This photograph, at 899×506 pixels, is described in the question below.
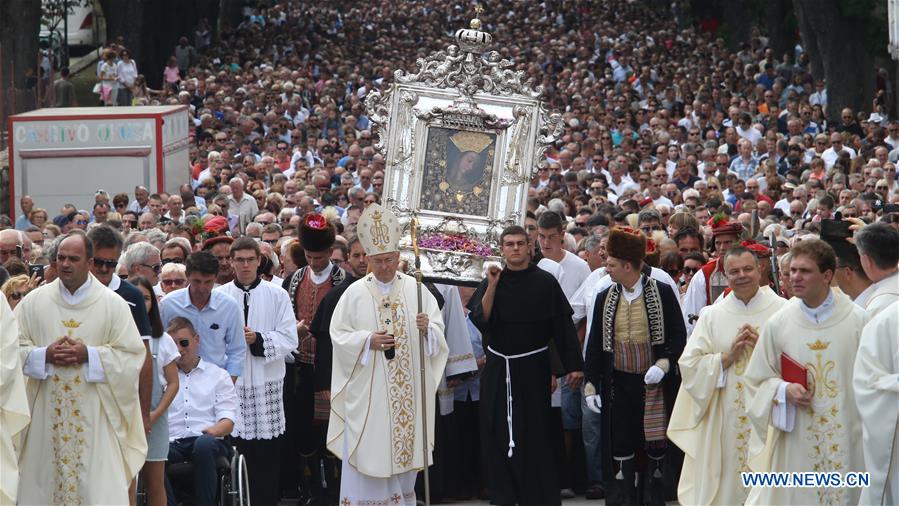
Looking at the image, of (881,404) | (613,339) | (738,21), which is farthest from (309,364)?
(738,21)

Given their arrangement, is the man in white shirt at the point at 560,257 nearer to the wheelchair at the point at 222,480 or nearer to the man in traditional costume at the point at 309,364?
the man in traditional costume at the point at 309,364

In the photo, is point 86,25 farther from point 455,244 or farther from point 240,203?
point 455,244

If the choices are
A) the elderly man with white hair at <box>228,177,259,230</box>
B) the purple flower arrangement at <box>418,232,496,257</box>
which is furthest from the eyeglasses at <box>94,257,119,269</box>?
the elderly man with white hair at <box>228,177,259,230</box>

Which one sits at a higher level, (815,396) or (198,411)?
(815,396)

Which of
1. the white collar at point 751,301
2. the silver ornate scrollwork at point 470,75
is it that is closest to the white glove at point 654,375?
the white collar at point 751,301

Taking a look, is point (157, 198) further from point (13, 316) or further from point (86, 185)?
point (13, 316)

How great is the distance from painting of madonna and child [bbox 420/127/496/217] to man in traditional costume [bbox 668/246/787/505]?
130 inches

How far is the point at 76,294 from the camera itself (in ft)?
30.3

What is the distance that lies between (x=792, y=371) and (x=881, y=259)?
722 millimetres

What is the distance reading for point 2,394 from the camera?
8734mm

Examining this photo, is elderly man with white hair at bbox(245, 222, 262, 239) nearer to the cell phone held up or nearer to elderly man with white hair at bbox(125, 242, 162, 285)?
the cell phone held up

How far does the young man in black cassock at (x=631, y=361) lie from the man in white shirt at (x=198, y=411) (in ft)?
8.04

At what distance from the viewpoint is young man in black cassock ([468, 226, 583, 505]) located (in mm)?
11477

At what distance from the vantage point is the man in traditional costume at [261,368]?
11.2m
